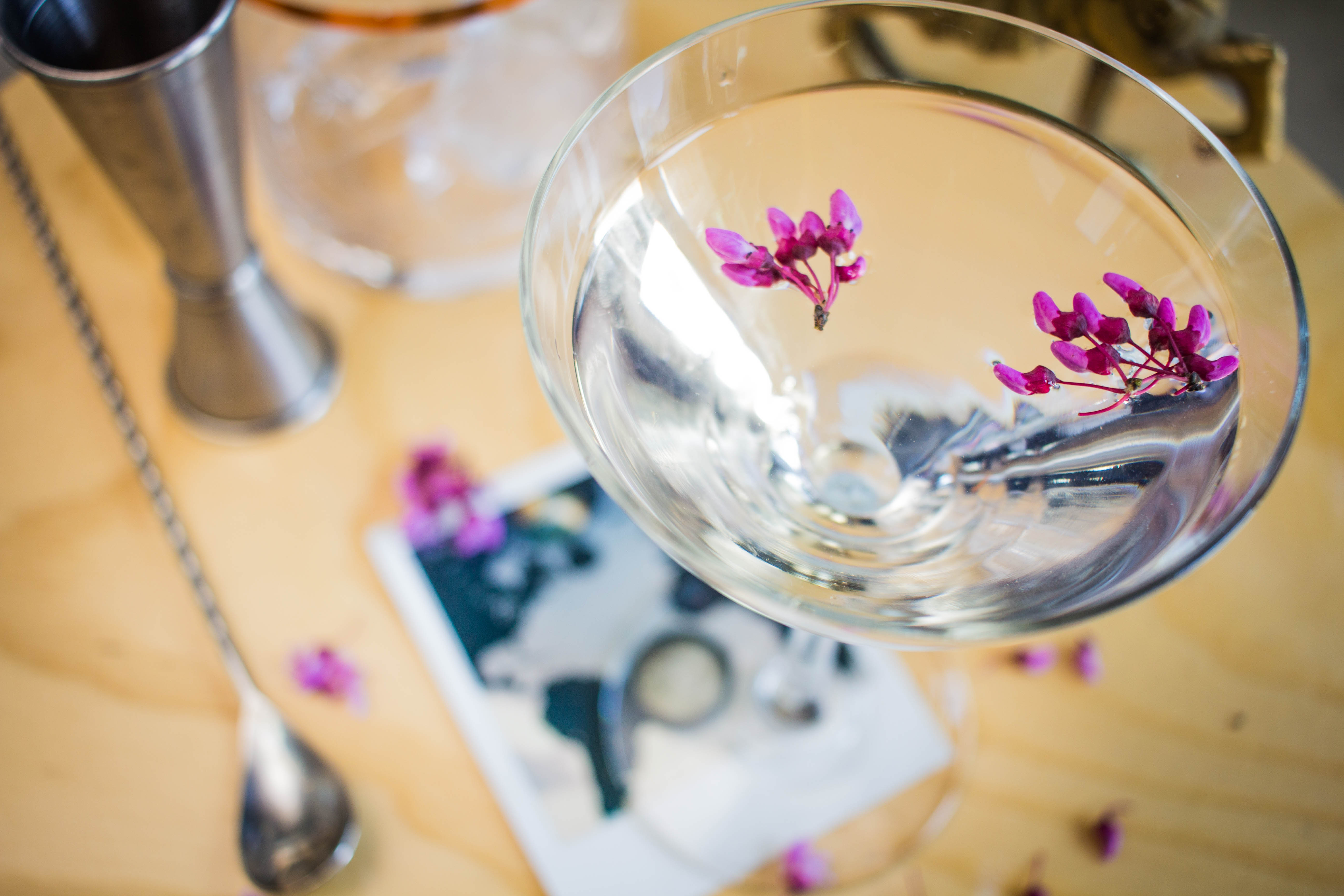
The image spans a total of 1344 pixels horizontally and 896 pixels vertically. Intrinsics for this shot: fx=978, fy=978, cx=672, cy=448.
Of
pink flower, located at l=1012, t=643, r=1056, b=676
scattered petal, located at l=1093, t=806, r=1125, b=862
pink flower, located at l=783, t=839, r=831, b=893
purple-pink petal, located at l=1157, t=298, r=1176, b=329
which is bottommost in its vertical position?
pink flower, located at l=783, t=839, r=831, b=893

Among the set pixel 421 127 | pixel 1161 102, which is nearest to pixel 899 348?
pixel 1161 102

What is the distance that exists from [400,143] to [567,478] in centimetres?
26

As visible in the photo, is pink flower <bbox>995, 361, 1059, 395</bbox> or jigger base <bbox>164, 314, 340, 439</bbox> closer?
pink flower <bbox>995, 361, 1059, 395</bbox>

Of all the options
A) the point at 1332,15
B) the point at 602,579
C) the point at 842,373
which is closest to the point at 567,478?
the point at 602,579

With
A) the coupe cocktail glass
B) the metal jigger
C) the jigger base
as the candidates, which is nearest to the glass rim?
the coupe cocktail glass

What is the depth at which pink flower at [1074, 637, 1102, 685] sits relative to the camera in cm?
47

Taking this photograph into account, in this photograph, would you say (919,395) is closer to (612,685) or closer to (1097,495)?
(1097,495)

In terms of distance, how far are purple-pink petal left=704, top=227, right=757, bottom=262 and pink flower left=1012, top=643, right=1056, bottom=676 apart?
25 cm

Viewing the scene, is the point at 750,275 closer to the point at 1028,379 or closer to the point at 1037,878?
the point at 1028,379

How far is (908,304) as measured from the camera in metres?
0.40

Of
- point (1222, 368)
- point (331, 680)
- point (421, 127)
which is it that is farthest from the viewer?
point (421, 127)

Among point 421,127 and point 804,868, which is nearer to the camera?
point 804,868

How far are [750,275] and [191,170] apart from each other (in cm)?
23

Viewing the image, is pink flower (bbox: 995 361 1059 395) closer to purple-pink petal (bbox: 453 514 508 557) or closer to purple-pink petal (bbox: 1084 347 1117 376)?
purple-pink petal (bbox: 1084 347 1117 376)
